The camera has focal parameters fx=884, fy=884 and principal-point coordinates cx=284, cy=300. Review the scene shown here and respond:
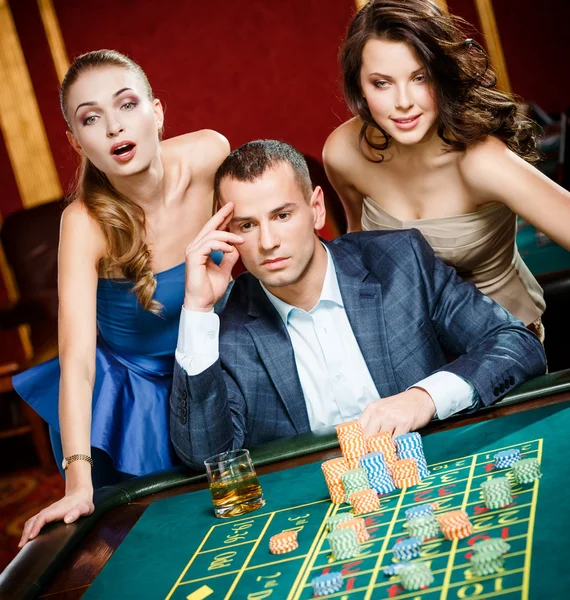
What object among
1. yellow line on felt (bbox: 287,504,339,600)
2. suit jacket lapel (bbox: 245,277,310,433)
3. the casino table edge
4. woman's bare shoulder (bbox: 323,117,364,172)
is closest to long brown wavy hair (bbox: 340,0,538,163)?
woman's bare shoulder (bbox: 323,117,364,172)

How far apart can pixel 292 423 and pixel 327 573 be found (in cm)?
102

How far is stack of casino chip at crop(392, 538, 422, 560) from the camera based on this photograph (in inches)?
51.3

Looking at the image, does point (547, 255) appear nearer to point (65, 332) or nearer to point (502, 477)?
point (65, 332)

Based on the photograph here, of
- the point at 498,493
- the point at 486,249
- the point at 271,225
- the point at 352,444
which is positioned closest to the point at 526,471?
the point at 498,493

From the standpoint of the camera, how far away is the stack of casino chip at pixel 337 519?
4.85 feet

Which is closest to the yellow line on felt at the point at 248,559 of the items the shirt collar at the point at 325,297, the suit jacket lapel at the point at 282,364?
the suit jacket lapel at the point at 282,364

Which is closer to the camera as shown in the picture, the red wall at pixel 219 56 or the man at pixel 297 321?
the man at pixel 297 321

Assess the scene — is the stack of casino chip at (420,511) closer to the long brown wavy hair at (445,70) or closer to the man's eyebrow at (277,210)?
the man's eyebrow at (277,210)

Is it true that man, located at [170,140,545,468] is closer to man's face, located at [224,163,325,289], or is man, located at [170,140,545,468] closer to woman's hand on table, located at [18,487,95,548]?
man's face, located at [224,163,325,289]

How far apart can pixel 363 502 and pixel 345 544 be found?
0.17m

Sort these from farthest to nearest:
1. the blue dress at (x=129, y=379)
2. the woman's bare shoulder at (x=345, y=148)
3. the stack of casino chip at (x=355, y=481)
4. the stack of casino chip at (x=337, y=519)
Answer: the woman's bare shoulder at (x=345, y=148), the blue dress at (x=129, y=379), the stack of casino chip at (x=355, y=481), the stack of casino chip at (x=337, y=519)

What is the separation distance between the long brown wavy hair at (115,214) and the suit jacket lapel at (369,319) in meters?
0.63

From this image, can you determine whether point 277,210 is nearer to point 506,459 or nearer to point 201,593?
point 506,459

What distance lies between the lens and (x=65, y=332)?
2.43m
